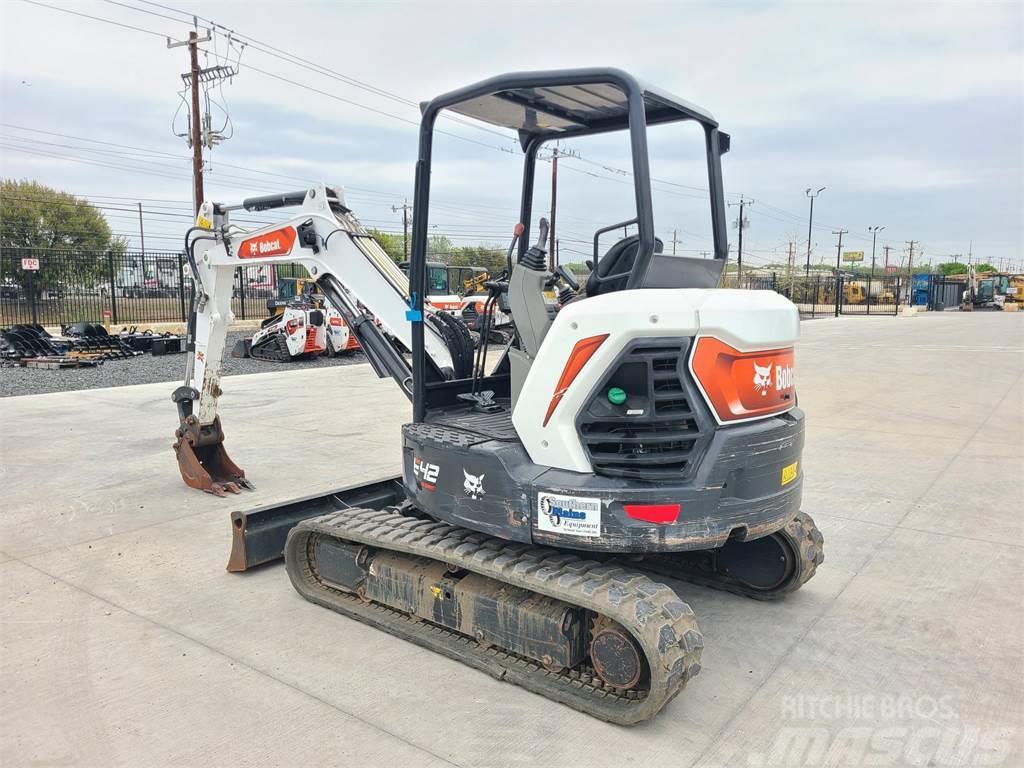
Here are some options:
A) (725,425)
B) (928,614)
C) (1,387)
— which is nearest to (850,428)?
(928,614)

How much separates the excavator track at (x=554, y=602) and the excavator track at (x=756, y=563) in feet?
3.96

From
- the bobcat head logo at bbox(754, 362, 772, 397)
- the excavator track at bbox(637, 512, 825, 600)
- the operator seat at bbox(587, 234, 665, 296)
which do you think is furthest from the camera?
the excavator track at bbox(637, 512, 825, 600)

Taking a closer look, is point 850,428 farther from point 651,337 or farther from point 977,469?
point 651,337

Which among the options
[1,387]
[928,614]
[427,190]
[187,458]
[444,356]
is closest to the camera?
[427,190]

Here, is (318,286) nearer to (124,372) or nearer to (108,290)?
(124,372)

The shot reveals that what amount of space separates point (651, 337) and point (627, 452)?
20.3 inches

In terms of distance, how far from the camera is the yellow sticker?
346 cm

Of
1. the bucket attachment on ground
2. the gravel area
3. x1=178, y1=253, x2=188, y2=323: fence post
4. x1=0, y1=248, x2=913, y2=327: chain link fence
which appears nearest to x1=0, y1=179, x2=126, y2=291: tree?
x1=0, y1=248, x2=913, y2=327: chain link fence

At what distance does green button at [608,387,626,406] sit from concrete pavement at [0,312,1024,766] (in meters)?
1.31

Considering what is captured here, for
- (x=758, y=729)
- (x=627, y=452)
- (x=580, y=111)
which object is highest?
(x=580, y=111)

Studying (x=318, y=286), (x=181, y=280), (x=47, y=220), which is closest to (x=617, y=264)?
(x=318, y=286)

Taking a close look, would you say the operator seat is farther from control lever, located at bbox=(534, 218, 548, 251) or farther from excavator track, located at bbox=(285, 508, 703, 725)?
excavator track, located at bbox=(285, 508, 703, 725)

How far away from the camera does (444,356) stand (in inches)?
184

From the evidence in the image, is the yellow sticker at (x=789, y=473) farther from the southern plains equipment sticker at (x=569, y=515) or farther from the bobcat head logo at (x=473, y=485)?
the bobcat head logo at (x=473, y=485)
